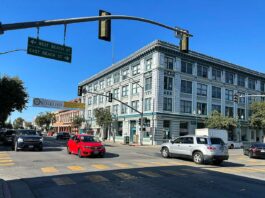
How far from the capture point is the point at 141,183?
10.9 m

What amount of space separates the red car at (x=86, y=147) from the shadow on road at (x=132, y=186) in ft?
23.9

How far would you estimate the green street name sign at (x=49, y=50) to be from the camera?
13844 millimetres

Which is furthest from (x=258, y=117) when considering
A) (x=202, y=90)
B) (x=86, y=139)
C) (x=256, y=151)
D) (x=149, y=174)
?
(x=149, y=174)

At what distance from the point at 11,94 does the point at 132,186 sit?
2905 cm

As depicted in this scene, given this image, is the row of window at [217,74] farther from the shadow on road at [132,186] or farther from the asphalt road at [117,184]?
the shadow on road at [132,186]

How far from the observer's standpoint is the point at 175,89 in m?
51.7

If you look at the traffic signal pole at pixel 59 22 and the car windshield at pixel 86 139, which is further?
the car windshield at pixel 86 139

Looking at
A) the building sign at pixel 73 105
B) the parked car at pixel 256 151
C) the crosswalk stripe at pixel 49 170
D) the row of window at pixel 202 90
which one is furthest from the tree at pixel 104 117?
the crosswalk stripe at pixel 49 170

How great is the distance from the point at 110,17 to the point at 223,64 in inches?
1937

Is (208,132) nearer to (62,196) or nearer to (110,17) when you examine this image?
(110,17)

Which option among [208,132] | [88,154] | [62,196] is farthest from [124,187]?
[208,132]

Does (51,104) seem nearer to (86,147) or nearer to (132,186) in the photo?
(86,147)

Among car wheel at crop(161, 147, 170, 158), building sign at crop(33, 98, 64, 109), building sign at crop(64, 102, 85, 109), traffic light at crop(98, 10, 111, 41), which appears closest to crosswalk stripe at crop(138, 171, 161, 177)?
traffic light at crop(98, 10, 111, 41)

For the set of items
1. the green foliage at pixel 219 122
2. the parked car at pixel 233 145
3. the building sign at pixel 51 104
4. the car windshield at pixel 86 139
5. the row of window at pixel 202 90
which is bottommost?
the parked car at pixel 233 145
